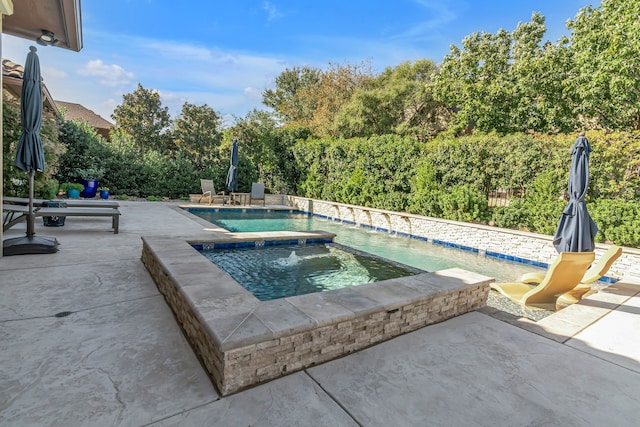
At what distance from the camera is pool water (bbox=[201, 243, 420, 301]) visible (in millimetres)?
5043

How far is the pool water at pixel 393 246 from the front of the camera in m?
7.20

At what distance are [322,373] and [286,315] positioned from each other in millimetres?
508

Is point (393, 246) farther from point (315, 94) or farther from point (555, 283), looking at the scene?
point (315, 94)

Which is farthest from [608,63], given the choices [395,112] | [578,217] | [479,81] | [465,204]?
[395,112]

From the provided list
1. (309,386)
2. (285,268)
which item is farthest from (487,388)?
(285,268)

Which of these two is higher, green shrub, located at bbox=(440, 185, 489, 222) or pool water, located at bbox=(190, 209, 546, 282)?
green shrub, located at bbox=(440, 185, 489, 222)

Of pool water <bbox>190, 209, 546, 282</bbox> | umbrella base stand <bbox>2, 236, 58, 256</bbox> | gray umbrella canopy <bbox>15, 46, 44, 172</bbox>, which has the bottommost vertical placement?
pool water <bbox>190, 209, 546, 282</bbox>

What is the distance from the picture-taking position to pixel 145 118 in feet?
61.9

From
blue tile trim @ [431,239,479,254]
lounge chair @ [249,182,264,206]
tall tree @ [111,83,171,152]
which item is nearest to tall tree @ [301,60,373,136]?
lounge chair @ [249,182,264,206]

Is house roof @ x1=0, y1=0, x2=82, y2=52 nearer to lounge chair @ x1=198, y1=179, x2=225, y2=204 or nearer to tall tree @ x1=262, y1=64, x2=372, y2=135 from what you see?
lounge chair @ x1=198, y1=179, x2=225, y2=204

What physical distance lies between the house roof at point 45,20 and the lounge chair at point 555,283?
779 cm

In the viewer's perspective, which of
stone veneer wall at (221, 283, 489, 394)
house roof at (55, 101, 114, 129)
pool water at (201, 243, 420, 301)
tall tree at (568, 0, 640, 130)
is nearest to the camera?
stone veneer wall at (221, 283, 489, 394)

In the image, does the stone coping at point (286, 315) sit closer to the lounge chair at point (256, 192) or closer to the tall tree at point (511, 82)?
the lounge chair at point (256, 192)

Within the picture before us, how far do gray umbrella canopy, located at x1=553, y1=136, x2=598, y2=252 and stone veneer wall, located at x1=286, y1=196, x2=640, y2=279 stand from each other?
98.1 inches
